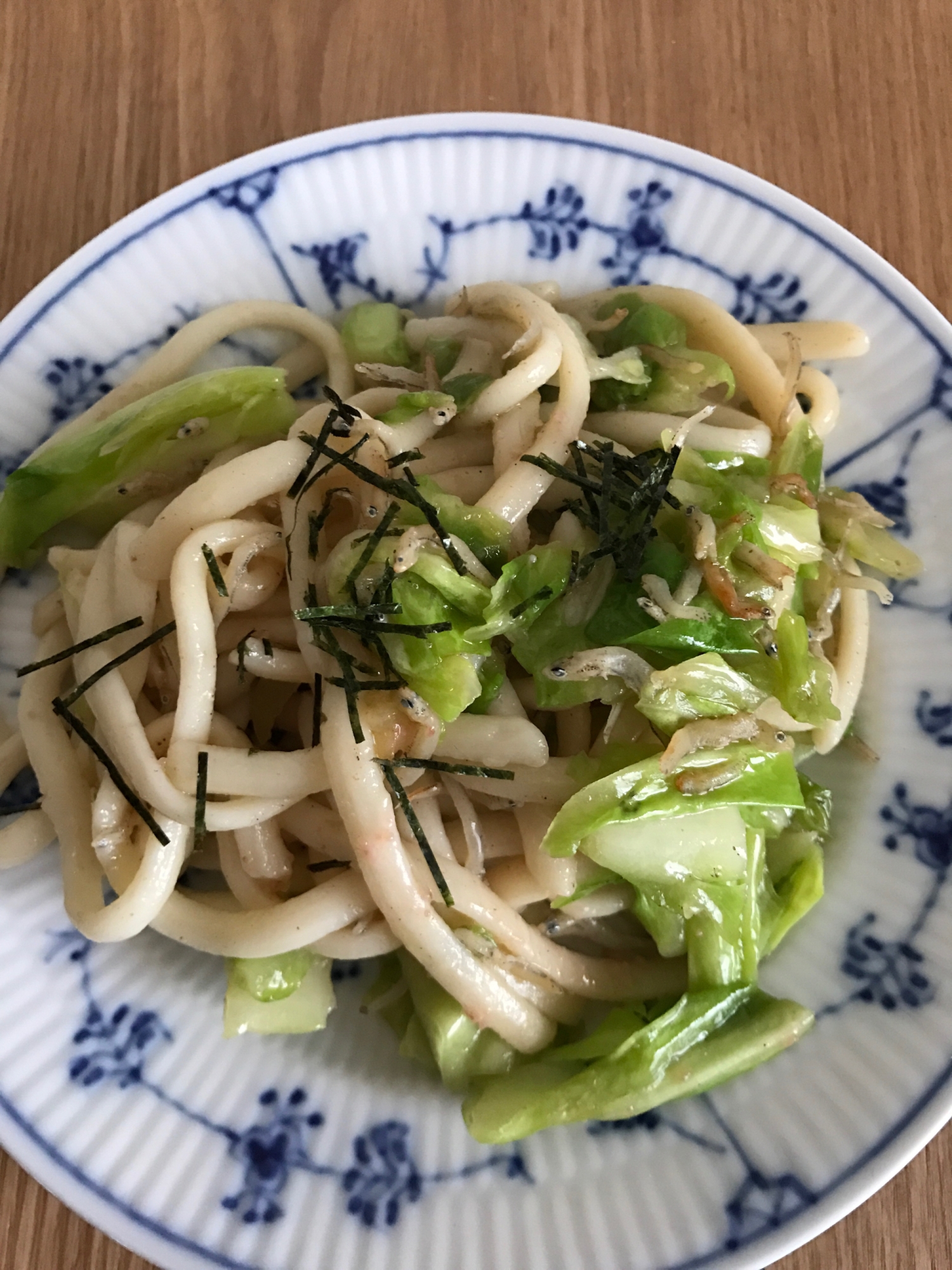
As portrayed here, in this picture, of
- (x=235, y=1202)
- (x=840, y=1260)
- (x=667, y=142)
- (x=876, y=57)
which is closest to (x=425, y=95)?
(x=667, y=142)

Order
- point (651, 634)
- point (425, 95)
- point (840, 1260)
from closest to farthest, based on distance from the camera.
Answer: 1. point (651, 634)
2. point (840, 1260)
3. point (425, 95)

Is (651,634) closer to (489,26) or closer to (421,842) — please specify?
(421,842)

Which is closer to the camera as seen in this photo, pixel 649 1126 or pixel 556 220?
pixel 649 1126

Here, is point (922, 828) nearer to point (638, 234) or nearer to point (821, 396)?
point (821, 396)

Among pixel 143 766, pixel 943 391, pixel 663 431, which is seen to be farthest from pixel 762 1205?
pixel 943 391

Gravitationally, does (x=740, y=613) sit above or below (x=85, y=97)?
below

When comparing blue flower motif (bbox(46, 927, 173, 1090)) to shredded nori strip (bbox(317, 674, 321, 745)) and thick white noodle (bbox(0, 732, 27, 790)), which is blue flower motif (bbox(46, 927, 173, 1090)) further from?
shredded nori strip (bbox(317, 674, 321, 745))
